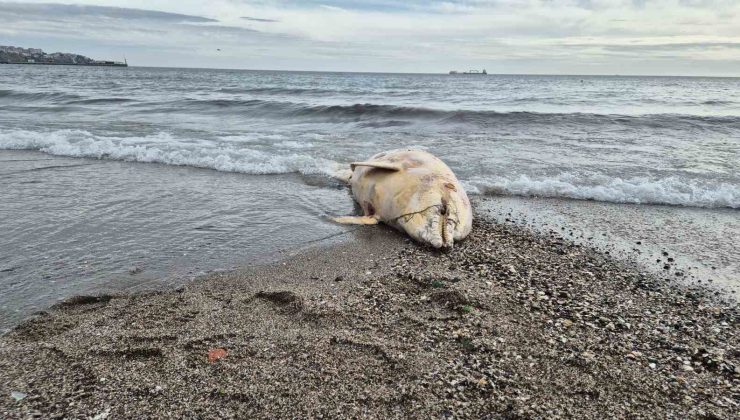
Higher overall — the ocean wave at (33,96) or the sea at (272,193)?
the ocean wave at (33,96)

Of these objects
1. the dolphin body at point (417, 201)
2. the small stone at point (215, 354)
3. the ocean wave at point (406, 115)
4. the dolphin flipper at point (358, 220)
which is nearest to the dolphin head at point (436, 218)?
the dolphin body at point (417, 201)

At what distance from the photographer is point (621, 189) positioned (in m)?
8.23

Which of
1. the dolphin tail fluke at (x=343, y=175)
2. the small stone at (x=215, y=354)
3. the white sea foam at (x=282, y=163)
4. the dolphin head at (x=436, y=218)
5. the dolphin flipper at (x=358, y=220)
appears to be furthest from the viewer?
the dolphin tail fluke at (x=343, y=175)

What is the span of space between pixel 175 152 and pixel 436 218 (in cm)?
726

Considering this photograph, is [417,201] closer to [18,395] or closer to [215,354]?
[215,354]

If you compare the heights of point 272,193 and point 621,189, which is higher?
point 621,189

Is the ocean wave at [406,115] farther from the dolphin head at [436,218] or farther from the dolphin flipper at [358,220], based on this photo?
the dolphin head at [436,218]

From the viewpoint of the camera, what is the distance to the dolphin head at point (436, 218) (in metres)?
5.64

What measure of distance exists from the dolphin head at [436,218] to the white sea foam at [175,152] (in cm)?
385

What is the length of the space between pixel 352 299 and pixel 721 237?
5.19 metres

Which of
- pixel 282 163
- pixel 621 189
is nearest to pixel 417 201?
pixel 621 189

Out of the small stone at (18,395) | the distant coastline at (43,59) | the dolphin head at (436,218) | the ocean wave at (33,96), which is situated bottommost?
the small stone at (18,395)

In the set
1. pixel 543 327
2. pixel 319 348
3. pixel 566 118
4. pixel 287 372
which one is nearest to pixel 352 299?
pixel 319 348

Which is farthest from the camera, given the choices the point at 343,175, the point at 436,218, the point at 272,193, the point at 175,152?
the point at 175,152
